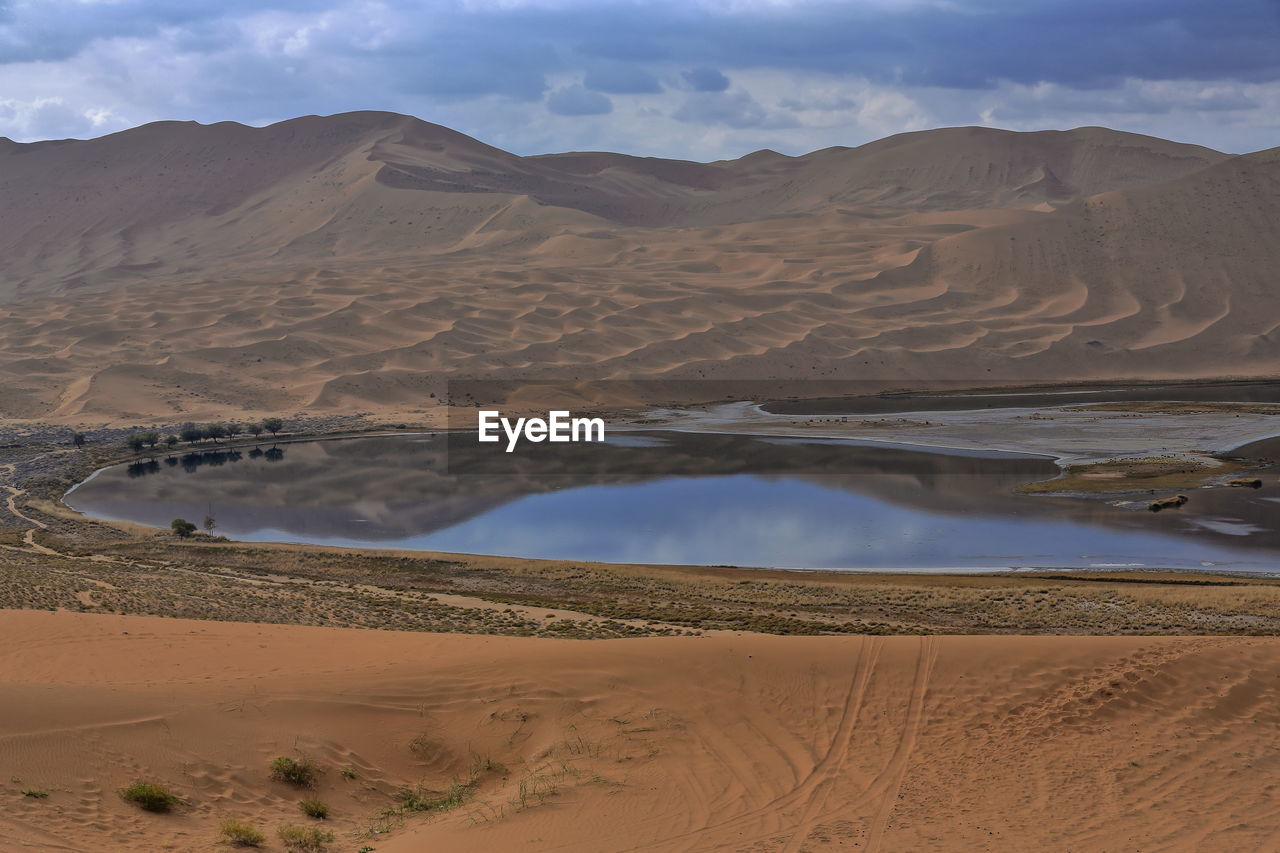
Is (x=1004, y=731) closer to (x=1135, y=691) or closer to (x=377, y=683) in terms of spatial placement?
(x=1135, y=691)

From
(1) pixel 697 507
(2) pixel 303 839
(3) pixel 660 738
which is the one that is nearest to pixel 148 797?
(2) pixel 303 839

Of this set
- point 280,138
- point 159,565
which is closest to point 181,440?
point 159,565

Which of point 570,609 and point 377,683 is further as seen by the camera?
point 570,609

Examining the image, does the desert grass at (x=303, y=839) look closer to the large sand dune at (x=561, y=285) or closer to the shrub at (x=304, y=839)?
the shrub at (x=304, y=839)

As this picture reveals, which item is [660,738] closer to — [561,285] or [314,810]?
[314,810]

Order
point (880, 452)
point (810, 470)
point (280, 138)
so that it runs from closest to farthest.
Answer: point (810, 470), point (880, 452), point (280, 138)

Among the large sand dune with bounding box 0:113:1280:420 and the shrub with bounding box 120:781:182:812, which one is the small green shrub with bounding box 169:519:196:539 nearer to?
the shrub with bounding box 120:781:182:812

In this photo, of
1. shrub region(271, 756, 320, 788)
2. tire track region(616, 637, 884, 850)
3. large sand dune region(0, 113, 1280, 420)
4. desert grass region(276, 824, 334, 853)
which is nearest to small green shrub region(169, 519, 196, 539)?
shrub region(271, 756, 320, 788)
